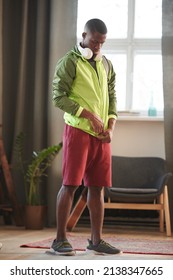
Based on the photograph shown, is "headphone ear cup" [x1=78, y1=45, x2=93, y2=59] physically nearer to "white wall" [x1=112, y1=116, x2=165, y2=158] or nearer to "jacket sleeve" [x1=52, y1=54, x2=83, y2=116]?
"jacket sleeve" [x1=52, y1=54, x2=83, y2=116]

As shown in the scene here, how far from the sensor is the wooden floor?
2797 mm

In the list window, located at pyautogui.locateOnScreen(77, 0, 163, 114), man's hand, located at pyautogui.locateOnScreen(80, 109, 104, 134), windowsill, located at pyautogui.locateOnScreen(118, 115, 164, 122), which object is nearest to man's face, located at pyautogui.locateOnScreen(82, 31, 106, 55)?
man's hand, located at pyautogui.locateOnScreen(80, 109, 104, 134)

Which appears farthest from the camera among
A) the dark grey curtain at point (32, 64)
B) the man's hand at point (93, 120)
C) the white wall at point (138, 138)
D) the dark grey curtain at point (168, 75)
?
the white wall at point (138, 138)

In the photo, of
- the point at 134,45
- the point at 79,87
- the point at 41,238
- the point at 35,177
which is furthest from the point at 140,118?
the point at 79,87

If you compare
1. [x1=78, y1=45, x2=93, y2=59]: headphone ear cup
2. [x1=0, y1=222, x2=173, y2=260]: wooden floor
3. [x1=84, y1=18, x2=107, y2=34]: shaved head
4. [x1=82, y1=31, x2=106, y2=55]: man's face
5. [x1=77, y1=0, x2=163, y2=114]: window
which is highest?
[x1=77, y1=0, x2=163, y2=114]: window

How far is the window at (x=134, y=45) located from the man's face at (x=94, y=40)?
241 cm

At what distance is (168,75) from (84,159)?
232cm

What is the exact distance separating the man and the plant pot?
1.86 meters

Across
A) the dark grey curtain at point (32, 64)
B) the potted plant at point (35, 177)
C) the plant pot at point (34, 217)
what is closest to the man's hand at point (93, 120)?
the potted plant at point (35, 177)

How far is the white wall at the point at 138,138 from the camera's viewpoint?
202 inches

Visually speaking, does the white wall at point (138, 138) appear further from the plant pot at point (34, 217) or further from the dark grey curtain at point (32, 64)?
the plant pot at point (34, 217)

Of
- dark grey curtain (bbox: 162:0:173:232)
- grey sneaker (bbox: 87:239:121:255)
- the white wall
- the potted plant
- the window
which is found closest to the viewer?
grey sneaker (bbox: 87:239:121:255)

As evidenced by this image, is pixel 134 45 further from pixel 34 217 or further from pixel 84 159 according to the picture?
pixel 84 159
